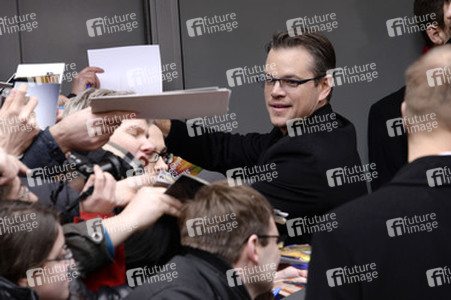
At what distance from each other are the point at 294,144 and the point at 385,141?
3.98ft

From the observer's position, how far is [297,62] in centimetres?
349

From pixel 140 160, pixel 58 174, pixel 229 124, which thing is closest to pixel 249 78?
pixel 229 124

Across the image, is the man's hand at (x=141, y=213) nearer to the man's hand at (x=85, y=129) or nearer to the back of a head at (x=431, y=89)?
the man's hand at (x=85, y=129)

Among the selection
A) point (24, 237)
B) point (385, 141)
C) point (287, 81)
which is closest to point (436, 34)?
point (385, 141)

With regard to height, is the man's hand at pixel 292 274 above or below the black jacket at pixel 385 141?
below

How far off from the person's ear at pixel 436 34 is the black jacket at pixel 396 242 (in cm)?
247

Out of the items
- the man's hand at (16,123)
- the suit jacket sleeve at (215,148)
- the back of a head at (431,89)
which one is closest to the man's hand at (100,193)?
the man's hand at (16,123)

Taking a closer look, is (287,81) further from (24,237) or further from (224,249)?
(24,237)

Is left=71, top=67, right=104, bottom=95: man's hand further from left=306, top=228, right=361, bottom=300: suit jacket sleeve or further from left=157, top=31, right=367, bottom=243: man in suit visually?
left=306, top=228, right=361, bottom=300: suit jacket sleeve

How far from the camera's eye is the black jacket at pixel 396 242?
5.90 ft

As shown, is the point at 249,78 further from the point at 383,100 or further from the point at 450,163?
the point at 450,163

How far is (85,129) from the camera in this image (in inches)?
103

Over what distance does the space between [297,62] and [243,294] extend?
1.52 meters

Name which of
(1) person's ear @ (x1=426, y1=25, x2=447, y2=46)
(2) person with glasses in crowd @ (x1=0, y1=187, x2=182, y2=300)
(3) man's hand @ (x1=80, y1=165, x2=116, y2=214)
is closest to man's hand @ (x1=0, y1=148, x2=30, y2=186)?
(2) person with glasses in crowd @ (x1=0, y1=187, x2=182, y2=300)
